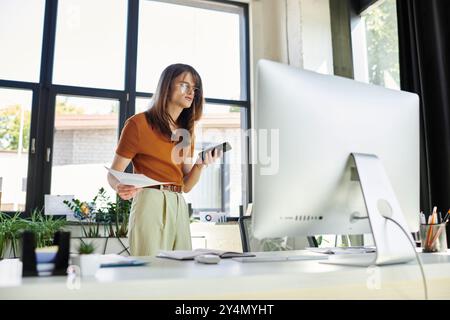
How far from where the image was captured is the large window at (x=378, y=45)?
3.30m

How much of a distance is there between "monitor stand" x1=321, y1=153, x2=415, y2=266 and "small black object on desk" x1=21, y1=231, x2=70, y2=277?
24.1 inches

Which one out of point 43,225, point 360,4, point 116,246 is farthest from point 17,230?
point 360,4

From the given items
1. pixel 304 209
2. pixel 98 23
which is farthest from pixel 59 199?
pixel 304 209

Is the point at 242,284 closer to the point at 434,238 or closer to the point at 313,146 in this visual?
the point at 313,146

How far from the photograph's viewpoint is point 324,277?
32.0 inches

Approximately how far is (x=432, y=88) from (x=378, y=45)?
1002mm

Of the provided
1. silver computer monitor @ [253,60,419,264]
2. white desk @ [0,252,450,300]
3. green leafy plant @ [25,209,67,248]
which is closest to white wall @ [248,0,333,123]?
green leafy plant @ [25,209,67,248]

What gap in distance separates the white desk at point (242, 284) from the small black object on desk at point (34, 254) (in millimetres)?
30

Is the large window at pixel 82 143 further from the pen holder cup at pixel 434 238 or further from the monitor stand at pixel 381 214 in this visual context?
the monitor stand at pixel 381 214

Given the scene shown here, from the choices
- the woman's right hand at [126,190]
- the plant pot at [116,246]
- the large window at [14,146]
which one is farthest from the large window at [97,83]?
the woman's right hand at [126,190]

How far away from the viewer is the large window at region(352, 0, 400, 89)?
330cm

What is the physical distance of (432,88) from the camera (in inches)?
104
